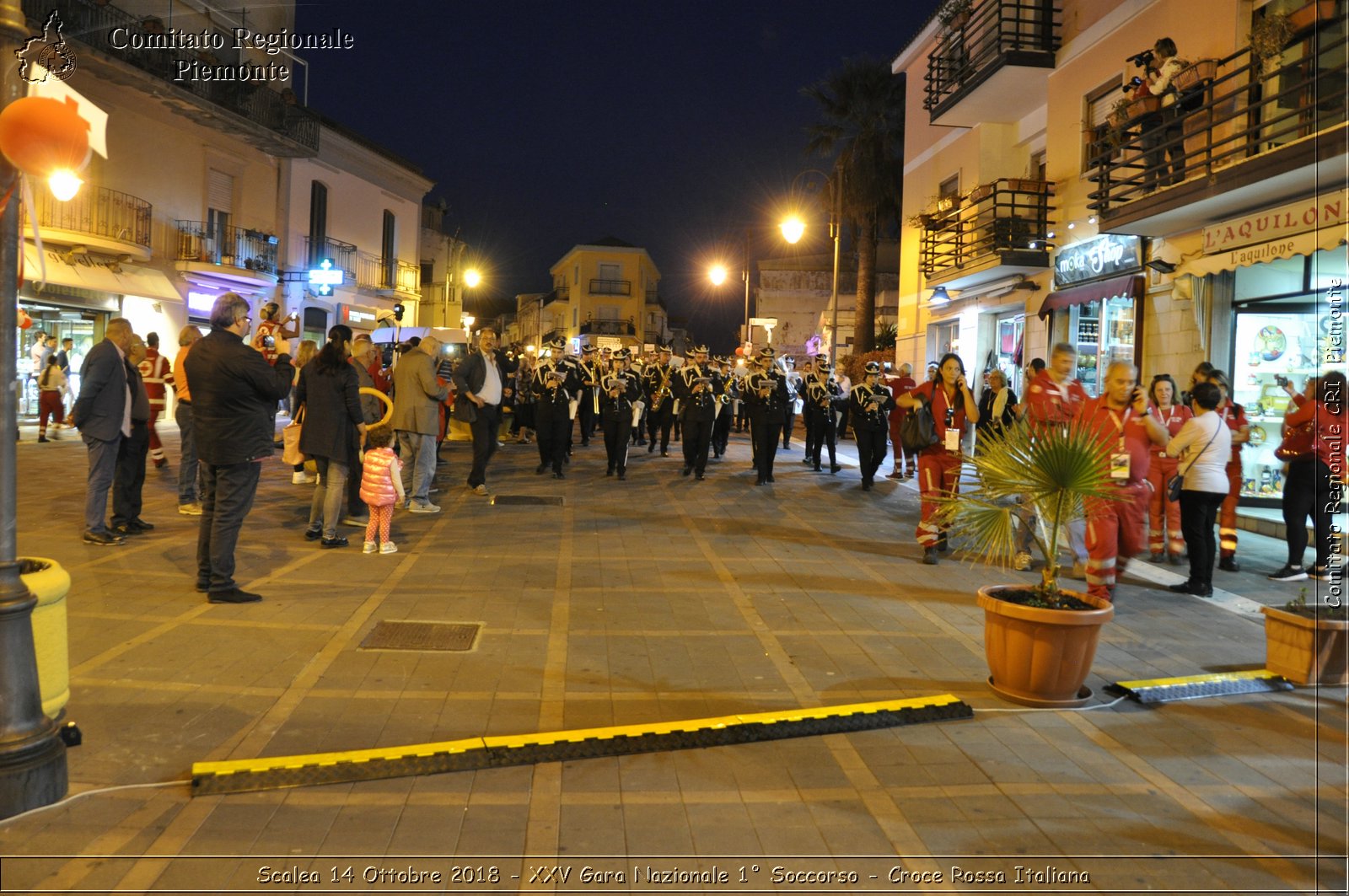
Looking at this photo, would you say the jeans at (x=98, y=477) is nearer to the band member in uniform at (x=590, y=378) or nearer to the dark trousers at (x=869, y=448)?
the band member in uniform at (x=590, y=378)

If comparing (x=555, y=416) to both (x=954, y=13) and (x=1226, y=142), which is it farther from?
(x=954, y=13)

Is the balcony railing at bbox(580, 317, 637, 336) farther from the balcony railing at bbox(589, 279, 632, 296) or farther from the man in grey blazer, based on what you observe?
the man in grey blazer

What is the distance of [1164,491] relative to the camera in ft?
33.8

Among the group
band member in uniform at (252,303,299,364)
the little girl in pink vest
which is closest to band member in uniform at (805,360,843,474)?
band member in uniform at (252,303,299,364)

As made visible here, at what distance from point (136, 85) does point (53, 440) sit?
9.82 meters

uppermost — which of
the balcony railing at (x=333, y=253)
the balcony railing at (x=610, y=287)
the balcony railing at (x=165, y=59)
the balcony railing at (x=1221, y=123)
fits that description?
the balcony railing at (x=610, y=287)

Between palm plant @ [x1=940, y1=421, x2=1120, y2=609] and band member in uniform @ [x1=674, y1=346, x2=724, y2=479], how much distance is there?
1005 centimetres

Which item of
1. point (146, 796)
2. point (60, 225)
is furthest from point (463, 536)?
point (60, 225)

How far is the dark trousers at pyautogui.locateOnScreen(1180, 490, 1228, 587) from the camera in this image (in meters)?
8.36

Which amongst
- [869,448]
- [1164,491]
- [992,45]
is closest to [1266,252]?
[1164,491]

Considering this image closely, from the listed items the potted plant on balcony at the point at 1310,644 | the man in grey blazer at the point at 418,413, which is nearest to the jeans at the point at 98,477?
the man in grey blazer at the point at 418,413

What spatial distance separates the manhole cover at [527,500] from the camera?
12.7 m

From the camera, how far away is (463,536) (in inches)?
399

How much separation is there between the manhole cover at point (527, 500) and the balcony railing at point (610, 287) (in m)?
66.2
